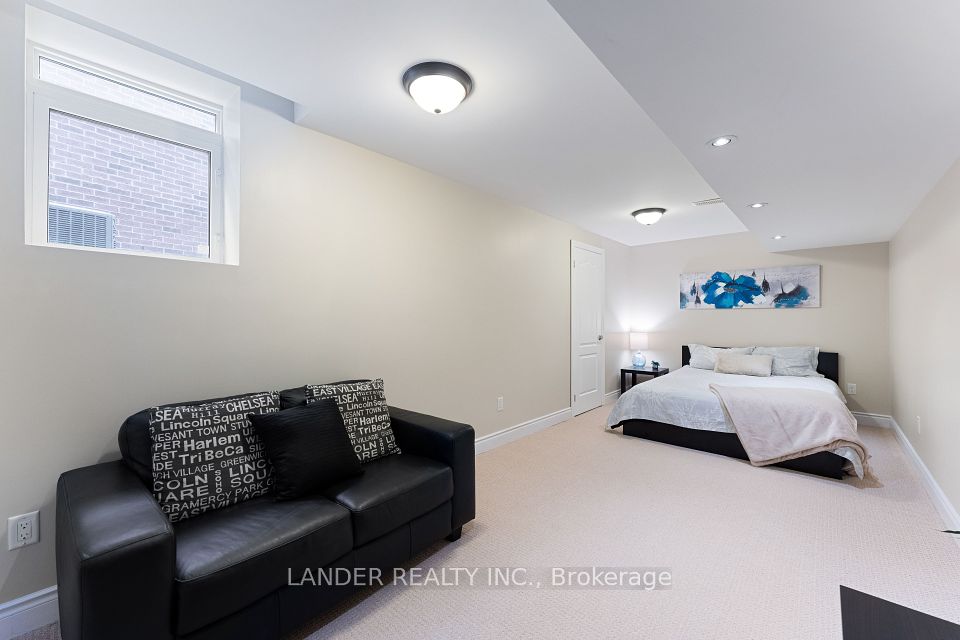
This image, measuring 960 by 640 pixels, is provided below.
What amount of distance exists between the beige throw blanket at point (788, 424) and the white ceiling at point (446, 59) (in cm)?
189

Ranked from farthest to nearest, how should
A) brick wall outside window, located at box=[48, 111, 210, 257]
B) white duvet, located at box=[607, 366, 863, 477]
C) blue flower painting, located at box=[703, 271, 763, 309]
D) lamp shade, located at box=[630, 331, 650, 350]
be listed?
lamp shade, located at box=[630, 331, 650, 350] → blue flower painting, located at box=[703, 271, 763, 309] → white duvet, located at box=[607, 366, 863, 477] → brick wall outside window, located at box=[48, 111, 210, 257]

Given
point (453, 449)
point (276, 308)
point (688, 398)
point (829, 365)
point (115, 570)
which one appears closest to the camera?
point (115, 570)

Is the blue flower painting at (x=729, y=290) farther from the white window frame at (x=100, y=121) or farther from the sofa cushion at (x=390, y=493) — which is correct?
the white window frame at (x=100, y=121)

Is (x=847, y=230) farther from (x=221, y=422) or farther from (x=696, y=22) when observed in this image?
(x=221, y=422)

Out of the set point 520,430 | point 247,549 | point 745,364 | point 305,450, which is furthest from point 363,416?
point 745,364

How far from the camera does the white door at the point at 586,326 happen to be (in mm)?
4859

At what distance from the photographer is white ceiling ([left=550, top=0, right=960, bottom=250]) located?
1.14 metres

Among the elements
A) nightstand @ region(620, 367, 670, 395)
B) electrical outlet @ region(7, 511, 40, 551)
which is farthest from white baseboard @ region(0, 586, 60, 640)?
nightstand @ region(620, 367, 670, 395)

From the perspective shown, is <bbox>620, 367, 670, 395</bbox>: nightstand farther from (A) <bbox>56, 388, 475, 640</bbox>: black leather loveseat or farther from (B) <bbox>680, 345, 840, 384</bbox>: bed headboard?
(A) <bbox>56, 388, 475, 640</bbox>: black leather loveseat

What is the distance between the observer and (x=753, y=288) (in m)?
5.37

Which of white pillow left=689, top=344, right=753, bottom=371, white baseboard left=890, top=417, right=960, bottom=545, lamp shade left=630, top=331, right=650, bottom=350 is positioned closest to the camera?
white baseboard left=890, top=417, right=960, bottom=545

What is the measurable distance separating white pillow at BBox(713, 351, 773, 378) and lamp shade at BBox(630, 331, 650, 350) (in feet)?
3.76

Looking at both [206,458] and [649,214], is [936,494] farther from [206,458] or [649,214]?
[206,458]

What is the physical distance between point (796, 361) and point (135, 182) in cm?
622
